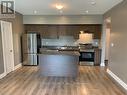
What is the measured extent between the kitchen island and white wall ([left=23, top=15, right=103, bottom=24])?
274cm

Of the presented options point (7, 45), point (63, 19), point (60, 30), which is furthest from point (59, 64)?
point (63, 19)

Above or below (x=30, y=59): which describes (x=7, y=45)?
above

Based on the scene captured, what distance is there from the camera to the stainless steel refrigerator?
695cm

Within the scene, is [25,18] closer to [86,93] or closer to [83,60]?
[83,60]

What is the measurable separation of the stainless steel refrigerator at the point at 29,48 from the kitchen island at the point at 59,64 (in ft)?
6.39

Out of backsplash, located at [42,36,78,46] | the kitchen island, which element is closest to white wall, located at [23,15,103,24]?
backsplash, located at [42,36,78,46]

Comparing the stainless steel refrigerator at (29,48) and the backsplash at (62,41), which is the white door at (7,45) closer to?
the stainless steel refrigerator at (29,48)

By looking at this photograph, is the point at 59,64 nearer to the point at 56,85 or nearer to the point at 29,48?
the point at 56,85

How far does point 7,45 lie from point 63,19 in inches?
128

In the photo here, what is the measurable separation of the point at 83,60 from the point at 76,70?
2.20 meters

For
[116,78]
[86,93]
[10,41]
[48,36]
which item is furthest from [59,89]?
[48,36]

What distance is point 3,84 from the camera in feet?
14.7

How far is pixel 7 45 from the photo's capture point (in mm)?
5543

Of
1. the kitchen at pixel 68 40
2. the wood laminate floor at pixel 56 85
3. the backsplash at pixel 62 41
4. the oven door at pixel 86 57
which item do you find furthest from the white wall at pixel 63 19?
the wood laminate floor at pixel 56 85
